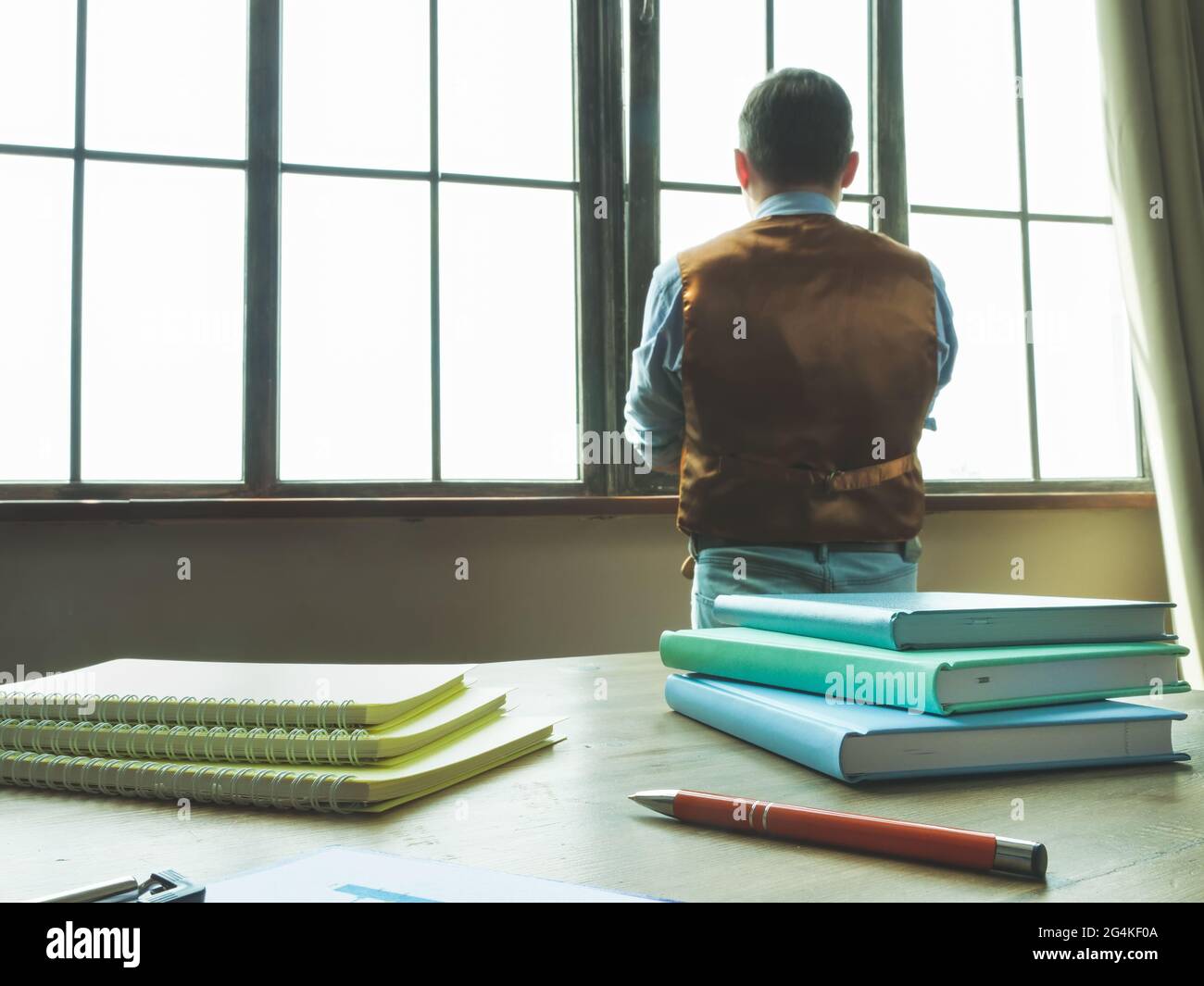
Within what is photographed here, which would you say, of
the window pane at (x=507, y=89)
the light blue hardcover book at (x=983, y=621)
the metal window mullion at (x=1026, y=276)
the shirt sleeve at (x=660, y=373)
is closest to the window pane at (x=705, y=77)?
the window pane at (x=507, y=89)

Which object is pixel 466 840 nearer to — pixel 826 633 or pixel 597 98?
pixel 826 633

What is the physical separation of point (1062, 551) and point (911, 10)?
1.60m

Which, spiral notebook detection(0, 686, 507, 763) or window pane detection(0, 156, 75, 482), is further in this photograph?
window pane detection(0, 156, 75, 482)

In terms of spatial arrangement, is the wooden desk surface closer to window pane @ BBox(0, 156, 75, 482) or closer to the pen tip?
the pen tip

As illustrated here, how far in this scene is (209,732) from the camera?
0.58 metres

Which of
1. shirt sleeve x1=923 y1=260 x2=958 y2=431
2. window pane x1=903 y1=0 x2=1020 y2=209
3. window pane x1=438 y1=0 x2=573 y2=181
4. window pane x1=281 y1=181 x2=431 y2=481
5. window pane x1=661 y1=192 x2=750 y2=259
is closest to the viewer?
shirt sleeve x1=923 y1=260 x2=958 y2=431

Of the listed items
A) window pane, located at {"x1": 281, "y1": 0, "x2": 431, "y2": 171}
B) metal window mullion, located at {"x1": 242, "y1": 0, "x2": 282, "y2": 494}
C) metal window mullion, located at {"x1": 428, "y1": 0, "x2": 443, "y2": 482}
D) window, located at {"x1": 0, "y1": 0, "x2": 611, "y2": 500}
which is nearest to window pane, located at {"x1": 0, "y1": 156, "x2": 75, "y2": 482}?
window, located at {"x1": 0, "y1": 0, "x2": 611, "y2": 500}

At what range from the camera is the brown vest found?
1398mm

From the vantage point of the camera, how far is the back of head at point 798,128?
1.43 m

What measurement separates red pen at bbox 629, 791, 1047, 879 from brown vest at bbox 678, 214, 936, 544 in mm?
947

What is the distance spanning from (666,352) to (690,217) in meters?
1.25

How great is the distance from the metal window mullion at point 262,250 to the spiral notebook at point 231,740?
1.67 meters
